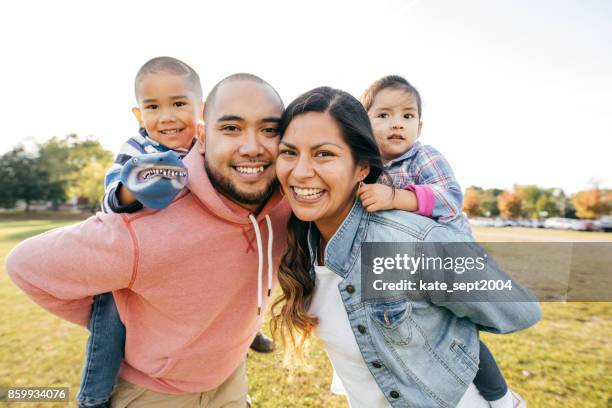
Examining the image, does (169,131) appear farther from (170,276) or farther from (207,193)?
(170,276)

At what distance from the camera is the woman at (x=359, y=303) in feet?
6.19

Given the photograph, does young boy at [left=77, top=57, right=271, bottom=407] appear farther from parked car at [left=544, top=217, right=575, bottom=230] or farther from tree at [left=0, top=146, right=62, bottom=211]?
tree at [left=0, top=146, right=62, bottom=211]

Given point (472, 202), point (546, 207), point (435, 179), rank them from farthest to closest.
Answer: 1. point (546, 207)
2. point (472, 202)
3. point (435, 179)

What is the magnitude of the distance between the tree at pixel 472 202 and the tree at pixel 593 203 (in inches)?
589

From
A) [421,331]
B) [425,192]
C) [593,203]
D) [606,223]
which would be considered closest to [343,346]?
[421,331]

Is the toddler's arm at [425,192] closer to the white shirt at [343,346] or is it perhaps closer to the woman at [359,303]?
the woman at [359,303]

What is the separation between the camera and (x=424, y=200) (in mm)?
2355

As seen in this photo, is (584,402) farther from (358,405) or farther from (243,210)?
(243,210)

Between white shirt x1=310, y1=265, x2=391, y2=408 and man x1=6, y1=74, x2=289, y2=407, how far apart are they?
39 centimetres

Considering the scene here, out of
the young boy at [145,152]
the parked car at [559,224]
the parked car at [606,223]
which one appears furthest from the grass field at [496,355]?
the parked car at [559,224]

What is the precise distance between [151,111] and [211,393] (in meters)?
2.51

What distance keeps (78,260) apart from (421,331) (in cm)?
190

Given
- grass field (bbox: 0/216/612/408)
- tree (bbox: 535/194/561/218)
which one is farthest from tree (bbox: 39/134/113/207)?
tree (bbox: 535/194/561/218)

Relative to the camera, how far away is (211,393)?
2469 millimetres
